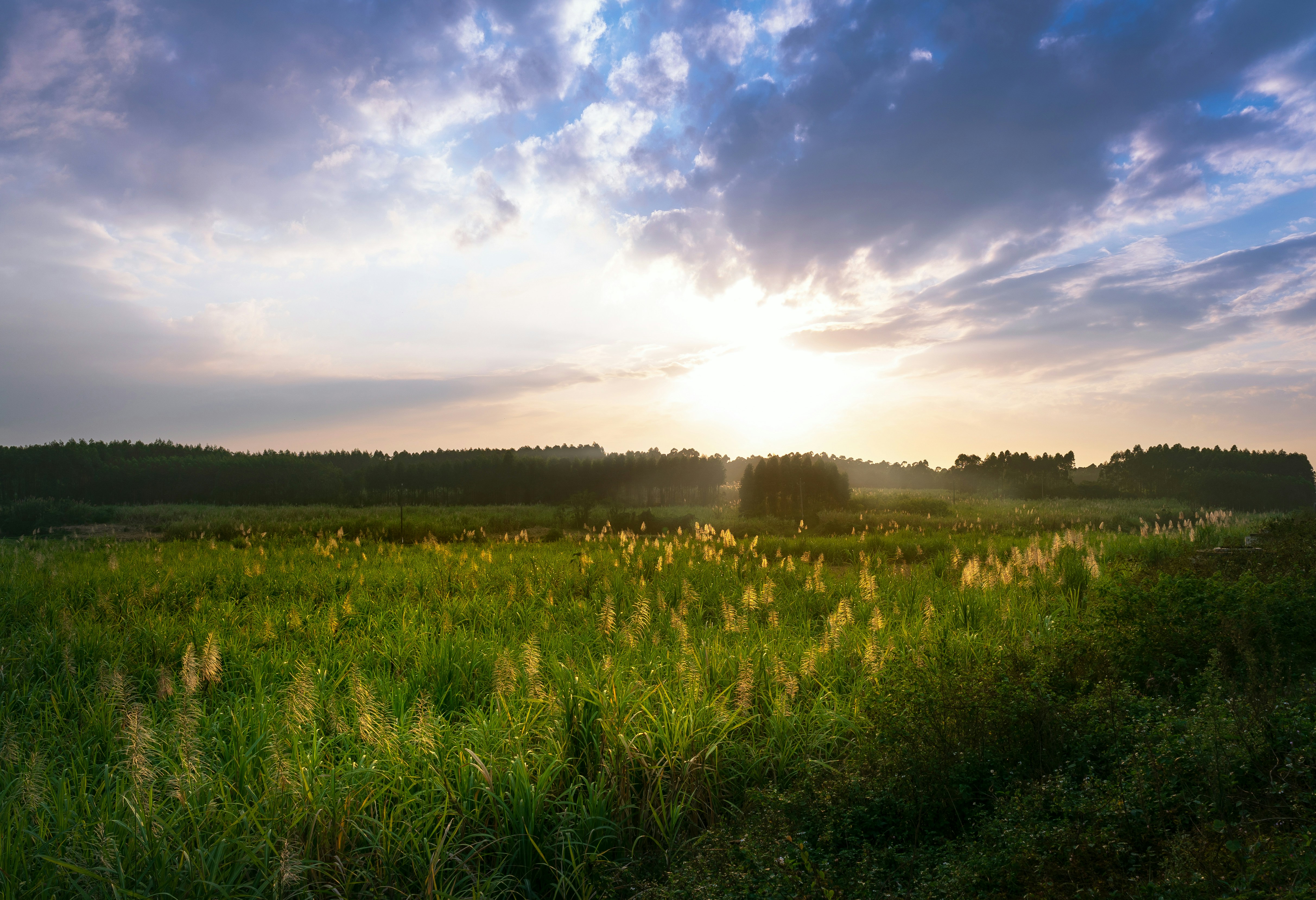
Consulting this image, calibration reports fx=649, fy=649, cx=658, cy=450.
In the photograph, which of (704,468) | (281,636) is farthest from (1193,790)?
(704,468)

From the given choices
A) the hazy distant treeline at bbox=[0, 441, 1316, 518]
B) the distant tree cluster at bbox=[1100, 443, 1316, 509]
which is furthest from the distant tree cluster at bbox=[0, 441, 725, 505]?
the distant tree cluster at bbox=[1100, 443, 1316, 509]

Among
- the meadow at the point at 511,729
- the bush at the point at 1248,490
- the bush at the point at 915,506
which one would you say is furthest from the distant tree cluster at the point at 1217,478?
the meadow at the point at 511,729

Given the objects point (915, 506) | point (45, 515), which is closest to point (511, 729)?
point (915, 506)

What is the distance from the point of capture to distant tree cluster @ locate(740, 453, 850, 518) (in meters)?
33.8

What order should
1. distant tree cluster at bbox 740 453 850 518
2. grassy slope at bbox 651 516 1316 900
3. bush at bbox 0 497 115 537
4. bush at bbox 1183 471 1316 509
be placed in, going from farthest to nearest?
bush at bbox 1183 471 1316 509
distant tree cluster at bbox 740 453 850 518
bush at bbox 0 497 115 537
grassy slope at bbox 651 516 1316 900

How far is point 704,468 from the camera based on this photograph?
2931 inches

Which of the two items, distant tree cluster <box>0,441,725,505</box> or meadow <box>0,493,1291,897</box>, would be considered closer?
meadow <box>0,493,1291,897</box>

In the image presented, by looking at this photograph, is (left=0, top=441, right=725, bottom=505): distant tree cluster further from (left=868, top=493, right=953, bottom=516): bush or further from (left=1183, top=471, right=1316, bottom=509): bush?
(left=1183, top=471, right=1316, bottom=509): bush

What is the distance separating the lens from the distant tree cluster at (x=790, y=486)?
33812 mm

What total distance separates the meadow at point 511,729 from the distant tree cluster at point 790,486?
23.9 meters

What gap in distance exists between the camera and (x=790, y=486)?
34.2 meters

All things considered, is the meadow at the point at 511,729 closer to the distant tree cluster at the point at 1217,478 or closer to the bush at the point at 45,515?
the bush at the point at 45,515

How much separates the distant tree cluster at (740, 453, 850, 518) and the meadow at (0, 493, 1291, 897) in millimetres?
23862

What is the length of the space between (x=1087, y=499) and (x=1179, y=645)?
52399mm
